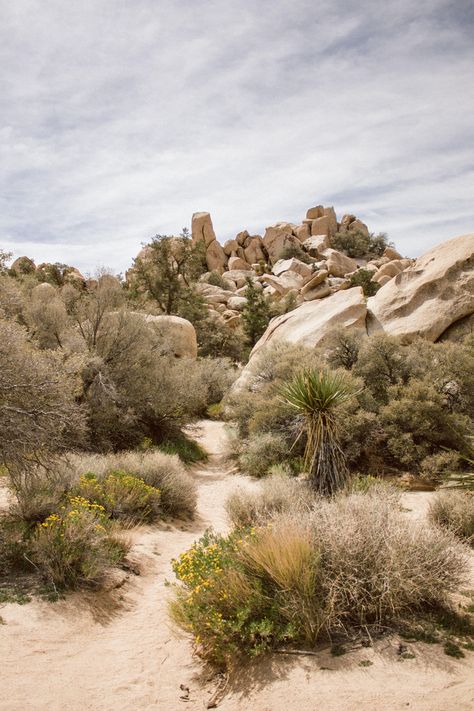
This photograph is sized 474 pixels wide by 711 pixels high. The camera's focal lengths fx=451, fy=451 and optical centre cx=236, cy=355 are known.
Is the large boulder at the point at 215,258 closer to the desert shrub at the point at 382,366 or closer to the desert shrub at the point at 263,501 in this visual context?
the desert shrub at the point at 382,366

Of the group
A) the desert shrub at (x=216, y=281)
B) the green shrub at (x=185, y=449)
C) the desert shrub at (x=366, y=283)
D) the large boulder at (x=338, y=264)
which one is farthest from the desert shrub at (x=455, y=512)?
the large boulder at (x=338, y=264)

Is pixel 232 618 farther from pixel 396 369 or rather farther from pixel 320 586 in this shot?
pixel 396 369

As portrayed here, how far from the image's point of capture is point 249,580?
5.01 metres

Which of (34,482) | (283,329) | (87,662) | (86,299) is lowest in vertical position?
(87,662)

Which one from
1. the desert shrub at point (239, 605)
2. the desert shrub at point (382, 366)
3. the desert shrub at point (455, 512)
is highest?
the desert shrub at point (382, 366)

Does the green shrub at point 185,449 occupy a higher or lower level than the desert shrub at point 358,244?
lower

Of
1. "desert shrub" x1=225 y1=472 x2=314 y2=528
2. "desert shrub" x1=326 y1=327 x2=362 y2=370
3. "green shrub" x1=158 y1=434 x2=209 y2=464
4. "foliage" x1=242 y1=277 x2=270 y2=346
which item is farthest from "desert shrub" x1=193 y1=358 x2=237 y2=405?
"desert shrub" x1=225 y1=472 x2=314 y2=528

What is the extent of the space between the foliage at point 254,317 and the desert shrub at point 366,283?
9.19 meters

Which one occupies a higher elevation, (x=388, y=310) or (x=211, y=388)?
(x=388, y=310)

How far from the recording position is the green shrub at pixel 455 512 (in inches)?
288

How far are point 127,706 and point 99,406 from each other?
10.7 metres

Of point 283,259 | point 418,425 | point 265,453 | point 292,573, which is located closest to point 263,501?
point 292,573

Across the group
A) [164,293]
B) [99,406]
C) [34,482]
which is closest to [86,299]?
[99,406]

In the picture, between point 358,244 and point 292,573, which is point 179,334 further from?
point 358,244
